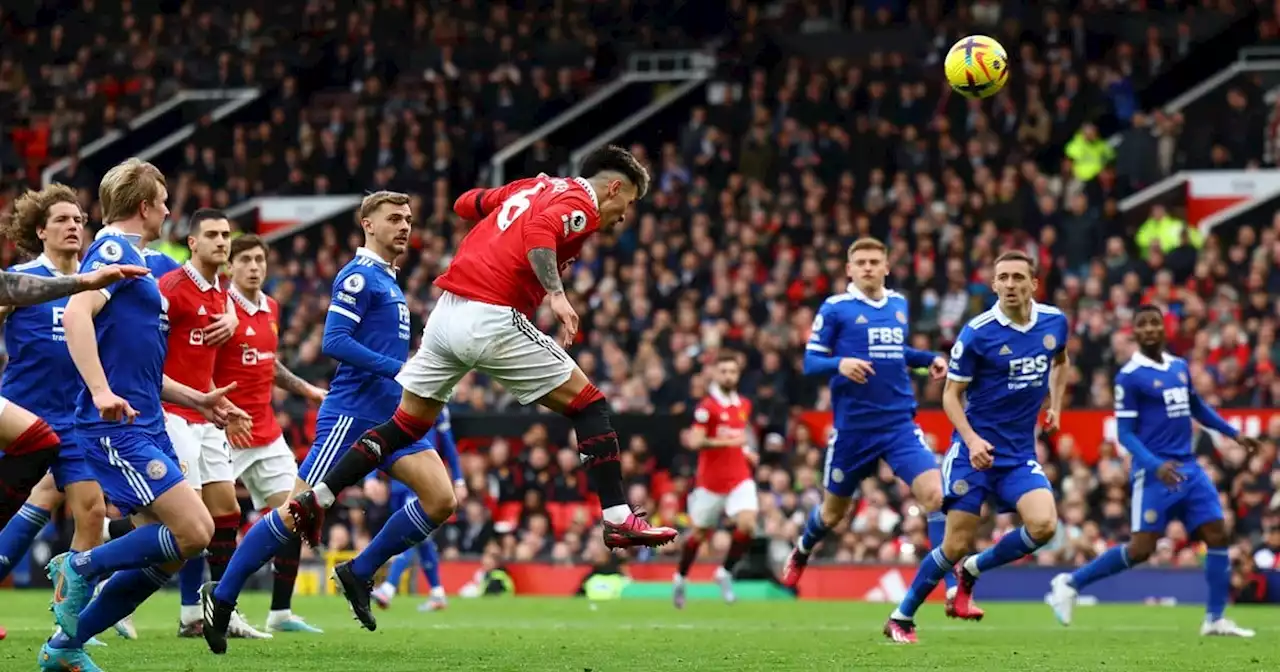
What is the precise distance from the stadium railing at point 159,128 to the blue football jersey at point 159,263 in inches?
968

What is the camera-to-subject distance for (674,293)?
2706cm

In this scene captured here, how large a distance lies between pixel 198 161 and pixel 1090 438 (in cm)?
1876

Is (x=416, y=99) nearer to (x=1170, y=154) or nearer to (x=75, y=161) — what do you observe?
(x=75, y=161)

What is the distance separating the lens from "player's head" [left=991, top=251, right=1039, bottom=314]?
1320 centimetres

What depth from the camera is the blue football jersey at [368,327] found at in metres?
11.6

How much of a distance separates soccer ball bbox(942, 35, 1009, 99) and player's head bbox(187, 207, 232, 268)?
19.9 ft

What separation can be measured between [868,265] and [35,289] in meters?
7.98

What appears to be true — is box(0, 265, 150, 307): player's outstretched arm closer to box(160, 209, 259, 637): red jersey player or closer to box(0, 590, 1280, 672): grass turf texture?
box(0, 590, 1280, 672): grass turf texture

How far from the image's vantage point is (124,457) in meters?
8.99

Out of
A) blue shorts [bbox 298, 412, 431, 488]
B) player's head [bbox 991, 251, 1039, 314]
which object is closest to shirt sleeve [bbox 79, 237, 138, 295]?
blue shorts [bbox 298, 412, 431, 488]

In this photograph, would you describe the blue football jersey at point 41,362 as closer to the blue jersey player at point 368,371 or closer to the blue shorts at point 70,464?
the blue shorts at point 70,464

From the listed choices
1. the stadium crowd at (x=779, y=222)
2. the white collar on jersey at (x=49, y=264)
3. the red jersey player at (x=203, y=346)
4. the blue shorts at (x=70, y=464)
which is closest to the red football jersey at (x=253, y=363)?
the red jersey player at (x=203, y=346)

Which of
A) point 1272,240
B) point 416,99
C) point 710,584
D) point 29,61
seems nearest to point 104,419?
point 710,584

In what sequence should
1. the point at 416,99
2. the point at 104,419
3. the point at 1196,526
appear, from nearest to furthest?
the point at 104,419 < the point at 1196,526 < the point at 416,99
